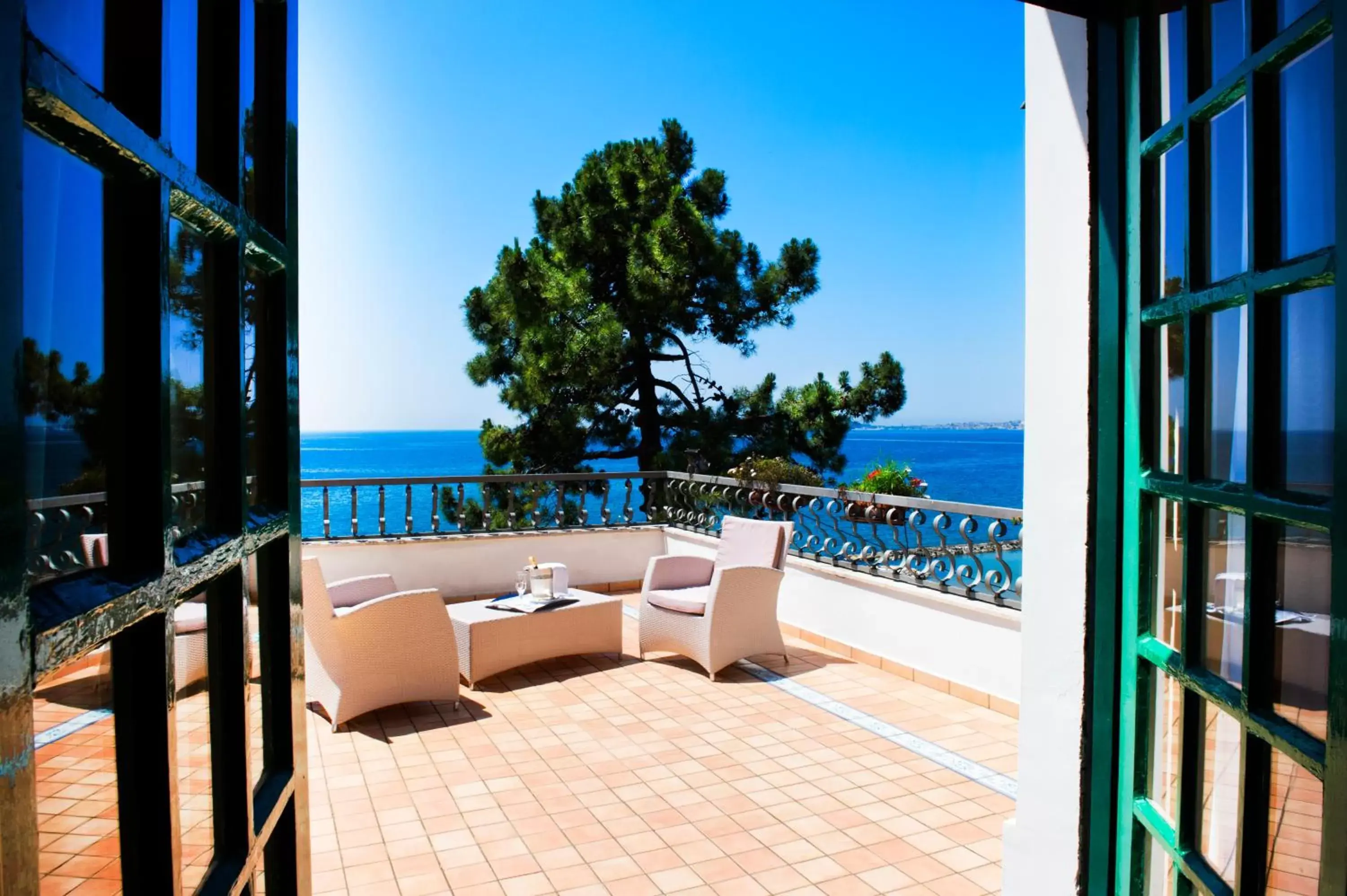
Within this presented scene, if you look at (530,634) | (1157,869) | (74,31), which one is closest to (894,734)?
(530,634)

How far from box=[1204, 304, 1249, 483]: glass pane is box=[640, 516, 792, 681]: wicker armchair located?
3.79 meters

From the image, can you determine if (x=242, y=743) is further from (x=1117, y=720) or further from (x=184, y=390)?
(x=1117, y=720)

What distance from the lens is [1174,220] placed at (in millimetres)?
1266

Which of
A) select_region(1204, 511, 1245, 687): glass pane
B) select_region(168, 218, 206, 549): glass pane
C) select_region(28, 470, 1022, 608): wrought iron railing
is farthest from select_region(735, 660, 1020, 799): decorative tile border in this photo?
select_region(168, 218, 206, 549): glass pane

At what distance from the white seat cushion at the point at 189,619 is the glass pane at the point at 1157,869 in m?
1.38

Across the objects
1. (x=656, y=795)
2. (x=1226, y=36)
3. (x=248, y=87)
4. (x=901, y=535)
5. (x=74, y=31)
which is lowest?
(x=656, y=795)

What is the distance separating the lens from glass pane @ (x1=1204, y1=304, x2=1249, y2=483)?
3.41ft

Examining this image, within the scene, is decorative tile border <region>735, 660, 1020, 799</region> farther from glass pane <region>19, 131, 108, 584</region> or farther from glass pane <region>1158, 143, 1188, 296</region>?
glass pane <region>19, 131, 108, 584</region>

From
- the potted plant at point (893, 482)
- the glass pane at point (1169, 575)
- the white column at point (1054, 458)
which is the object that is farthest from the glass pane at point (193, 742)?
the potted plant at point (893, 482)

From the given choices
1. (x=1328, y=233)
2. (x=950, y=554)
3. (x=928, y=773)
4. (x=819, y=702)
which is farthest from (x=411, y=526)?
(x=1328, y=233)

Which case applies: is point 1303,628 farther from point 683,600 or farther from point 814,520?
point 814,520

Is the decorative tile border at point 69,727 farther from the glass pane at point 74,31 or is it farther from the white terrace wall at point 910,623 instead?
the white terrace wall at point 910,623

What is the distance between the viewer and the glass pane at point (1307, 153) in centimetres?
83

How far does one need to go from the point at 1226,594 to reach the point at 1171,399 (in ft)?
1.10
